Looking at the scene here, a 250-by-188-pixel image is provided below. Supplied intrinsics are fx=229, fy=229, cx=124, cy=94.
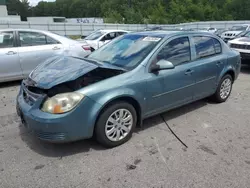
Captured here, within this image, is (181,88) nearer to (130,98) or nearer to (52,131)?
(130,98)

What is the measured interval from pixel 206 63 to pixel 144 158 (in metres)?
2.26

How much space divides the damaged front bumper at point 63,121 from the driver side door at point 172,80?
38.5 inches

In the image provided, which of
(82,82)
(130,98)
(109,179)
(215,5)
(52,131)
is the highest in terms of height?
(215,5)

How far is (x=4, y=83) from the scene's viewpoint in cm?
629

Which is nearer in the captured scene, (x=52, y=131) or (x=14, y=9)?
(x=52, y=131)

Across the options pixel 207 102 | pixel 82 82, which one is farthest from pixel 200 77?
pixel 82 82

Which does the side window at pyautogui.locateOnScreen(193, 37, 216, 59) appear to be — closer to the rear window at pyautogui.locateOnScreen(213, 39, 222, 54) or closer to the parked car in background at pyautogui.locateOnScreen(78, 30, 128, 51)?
the rear window at pyautogui.locateOnScreen(213, 39, 222, 54)

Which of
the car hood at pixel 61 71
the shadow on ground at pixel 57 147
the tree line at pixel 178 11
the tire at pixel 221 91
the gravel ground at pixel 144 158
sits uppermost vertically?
the tree line at pixel 178 11

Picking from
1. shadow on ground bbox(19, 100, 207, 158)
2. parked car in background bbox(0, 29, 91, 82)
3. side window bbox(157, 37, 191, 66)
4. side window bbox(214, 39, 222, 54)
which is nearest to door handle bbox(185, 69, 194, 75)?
side window bbox(157, 37, 191, 66)

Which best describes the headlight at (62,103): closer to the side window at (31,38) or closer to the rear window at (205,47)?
the rear window at (205,47)

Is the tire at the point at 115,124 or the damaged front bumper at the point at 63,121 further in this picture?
the tire at the point at 115,124

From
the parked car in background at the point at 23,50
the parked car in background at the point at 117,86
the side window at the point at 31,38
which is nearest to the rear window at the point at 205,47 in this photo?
the parked car in background at the point at 117,86

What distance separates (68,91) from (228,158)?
7.24 ft

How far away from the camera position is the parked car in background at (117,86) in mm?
2760
